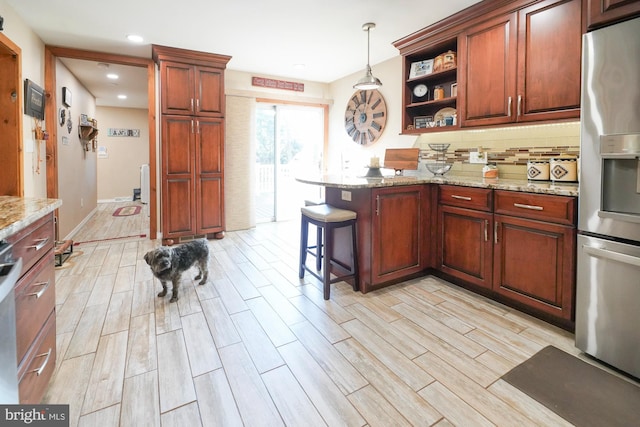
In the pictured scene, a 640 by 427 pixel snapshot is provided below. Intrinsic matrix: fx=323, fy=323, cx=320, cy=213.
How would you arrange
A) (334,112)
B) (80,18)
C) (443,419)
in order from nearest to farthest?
(443,419), (80,18), (334,112)

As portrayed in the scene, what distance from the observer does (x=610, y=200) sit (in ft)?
5.80

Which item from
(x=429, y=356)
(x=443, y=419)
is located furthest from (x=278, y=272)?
(x=443, y=419)

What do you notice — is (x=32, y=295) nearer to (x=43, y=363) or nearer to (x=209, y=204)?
(x=43, y=363)

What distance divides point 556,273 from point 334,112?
14.3 ft

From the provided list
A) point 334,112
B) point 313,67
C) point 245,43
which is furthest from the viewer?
point 334,112

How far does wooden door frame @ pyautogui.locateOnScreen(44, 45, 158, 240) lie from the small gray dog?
2.07 meters

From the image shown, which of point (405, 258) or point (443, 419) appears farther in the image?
point (405, 258)

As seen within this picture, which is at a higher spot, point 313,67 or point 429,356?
point 313,67

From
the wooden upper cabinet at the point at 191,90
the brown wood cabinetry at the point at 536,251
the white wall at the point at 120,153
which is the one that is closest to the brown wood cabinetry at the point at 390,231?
the brown wood cabinetry at the point at 536,251

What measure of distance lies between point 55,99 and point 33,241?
A: 12.5 ft

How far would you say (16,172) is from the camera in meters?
2.93

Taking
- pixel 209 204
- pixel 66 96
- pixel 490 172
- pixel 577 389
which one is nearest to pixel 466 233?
pixel 490 172

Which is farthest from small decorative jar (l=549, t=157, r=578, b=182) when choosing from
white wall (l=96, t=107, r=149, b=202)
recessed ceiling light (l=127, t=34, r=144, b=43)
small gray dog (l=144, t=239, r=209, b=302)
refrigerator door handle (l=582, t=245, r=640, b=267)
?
white wall (l=96, t=107, r=149, b=202)

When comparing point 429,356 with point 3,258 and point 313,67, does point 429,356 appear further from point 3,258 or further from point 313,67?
point 313,67
